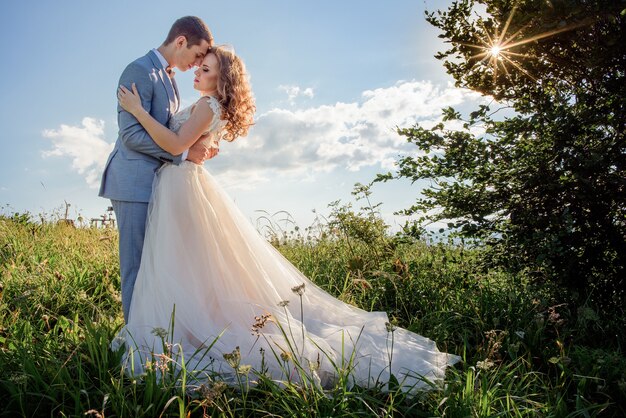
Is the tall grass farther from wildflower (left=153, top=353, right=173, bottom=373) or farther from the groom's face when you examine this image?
the groom's face

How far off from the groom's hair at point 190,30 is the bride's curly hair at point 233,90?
143mm

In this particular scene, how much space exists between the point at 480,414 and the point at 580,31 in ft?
12.2

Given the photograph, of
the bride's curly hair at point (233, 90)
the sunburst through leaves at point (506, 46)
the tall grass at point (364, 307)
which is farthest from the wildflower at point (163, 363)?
the sunburst through leaves at point (506, 46)

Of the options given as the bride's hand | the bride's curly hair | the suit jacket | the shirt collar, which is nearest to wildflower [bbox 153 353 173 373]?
the suit jacket

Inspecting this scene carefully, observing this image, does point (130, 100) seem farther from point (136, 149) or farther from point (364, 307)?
point (364, 307)

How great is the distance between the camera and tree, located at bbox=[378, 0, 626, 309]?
4297mm

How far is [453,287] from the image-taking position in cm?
488

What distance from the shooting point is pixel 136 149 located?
376 cm

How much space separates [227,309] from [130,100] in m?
1.71

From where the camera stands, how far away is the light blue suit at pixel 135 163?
376 centimetres

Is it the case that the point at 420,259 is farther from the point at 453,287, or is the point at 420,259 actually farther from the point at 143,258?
the point at 143,258

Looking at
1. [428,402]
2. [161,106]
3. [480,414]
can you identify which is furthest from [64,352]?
[480,414]

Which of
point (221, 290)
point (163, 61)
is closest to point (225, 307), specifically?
point (221, 290)

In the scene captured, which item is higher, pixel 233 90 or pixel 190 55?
pixel 190 55
